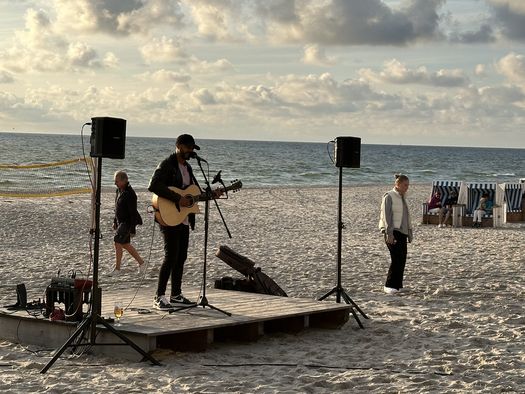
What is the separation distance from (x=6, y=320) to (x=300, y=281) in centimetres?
455

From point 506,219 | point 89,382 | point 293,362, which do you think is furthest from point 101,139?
point 506,219

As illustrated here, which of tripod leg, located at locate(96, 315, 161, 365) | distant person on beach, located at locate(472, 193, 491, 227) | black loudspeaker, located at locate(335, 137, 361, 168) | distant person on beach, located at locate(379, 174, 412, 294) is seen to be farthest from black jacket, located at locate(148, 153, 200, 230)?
distant person on beach, located at locate(472, 193, 491, 227)

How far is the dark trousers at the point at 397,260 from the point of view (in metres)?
10.8

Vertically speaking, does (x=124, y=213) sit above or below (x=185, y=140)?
below

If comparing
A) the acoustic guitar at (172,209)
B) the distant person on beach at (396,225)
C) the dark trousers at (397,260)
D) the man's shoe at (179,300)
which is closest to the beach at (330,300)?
the dark trousers at (397,260)

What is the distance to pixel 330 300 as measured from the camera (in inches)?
408

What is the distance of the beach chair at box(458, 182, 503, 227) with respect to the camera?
20575 mm

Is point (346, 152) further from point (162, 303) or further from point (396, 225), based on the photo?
point (162, 303)

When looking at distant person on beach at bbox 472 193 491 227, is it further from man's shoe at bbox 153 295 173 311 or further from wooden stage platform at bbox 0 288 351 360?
man's shoe at bbox 153 295 173 311

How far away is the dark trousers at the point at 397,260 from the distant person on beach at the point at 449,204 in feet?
32.1

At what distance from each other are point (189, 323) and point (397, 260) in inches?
155

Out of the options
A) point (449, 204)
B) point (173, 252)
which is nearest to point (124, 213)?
point (173, 252)

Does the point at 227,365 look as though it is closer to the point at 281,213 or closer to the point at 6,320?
the point at 6,320

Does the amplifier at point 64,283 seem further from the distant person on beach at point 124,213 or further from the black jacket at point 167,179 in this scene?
the distant person on beach at point 124,213
